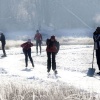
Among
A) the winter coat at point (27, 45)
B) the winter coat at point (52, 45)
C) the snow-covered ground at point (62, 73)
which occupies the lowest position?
the snow-covered ground at point (62, 73)

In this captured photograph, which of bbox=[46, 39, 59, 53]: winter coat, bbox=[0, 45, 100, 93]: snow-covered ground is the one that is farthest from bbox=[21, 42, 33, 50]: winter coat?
bbox=[46, 39, 59, 53]: winter coat

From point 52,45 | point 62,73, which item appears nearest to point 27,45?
point 62,73

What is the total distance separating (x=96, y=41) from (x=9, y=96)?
6659 mm

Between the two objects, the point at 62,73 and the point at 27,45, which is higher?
the point at 27,45

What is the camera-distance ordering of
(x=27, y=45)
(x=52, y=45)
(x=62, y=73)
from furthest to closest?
1. (x=27, y=45)
2. (x=62, y=73)
3. (x=52, y=45)

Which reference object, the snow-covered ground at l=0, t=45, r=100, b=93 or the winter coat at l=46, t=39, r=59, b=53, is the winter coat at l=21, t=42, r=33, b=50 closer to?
the snow-covered ground at l=0, t=45, r=100, b=93

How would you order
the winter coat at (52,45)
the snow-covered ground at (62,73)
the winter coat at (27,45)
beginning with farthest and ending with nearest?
the winter coat at (27,45) < the winter coat at (52,45) < the snow-covered ground at (62,73)

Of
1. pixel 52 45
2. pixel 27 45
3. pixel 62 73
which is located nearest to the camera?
pixel 52 45

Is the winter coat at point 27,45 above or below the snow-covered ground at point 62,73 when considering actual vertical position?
above

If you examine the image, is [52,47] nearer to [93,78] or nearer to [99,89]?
[93,78]

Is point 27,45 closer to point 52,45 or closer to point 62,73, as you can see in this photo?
point 62,73

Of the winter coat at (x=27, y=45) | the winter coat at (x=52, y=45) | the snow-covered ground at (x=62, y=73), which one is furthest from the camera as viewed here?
the winter coat at (x=27, y=45)

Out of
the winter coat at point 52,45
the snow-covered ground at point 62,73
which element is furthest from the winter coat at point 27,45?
the winter coat at point 52,45

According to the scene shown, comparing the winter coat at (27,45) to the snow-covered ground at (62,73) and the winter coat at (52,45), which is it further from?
the winter coat at (52,45)
